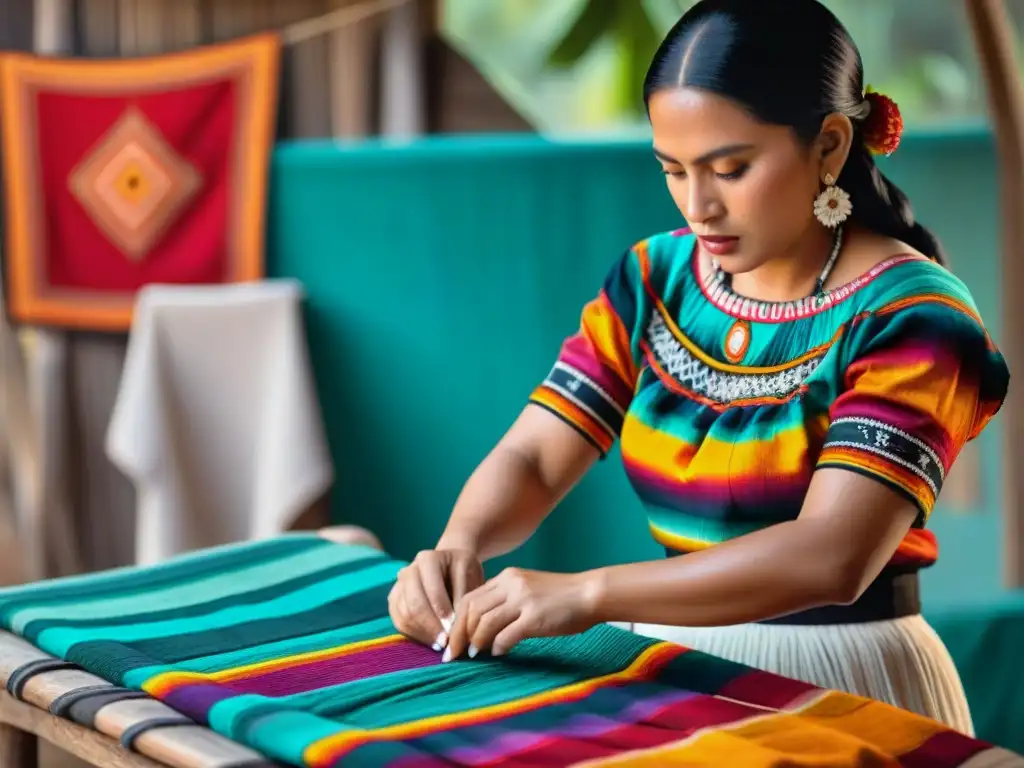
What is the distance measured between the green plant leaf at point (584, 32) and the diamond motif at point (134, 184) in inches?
28.7

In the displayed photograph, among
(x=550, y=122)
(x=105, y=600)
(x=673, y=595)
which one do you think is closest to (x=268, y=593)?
(x=105, y=600)

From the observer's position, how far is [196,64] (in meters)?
2.60

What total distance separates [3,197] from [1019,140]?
1915 mm

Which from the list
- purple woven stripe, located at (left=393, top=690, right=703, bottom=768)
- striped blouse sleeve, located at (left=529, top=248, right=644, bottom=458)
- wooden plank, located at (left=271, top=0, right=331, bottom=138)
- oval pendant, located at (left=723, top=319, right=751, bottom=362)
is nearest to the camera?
purple woven stripe, located at (left=393, top=690, right=703, bottom=768)

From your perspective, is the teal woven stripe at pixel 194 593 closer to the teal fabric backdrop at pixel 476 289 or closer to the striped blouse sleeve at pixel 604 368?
the striped blouse sleeve at pixel 604 368

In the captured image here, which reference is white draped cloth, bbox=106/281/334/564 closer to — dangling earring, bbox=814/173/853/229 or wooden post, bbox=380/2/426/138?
wooden post, bbox=380/2/426/138

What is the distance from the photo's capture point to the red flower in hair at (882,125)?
109cm

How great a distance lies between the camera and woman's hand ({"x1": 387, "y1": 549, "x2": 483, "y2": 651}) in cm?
107

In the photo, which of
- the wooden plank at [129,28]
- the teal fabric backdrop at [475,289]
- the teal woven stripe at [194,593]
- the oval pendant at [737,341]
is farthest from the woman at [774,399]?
the wooden plank at [129,28]

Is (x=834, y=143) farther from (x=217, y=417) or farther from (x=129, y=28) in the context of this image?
(x=129, y=28)

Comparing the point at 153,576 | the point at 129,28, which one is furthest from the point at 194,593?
the point at 129,28

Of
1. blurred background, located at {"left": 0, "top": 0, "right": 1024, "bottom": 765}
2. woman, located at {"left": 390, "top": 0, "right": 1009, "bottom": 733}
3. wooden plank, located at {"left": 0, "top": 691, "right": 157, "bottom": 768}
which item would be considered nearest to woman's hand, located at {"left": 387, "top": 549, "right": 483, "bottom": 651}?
woman, located at {"left": 390, "top": 0, "right": 1009, "bottom": 733}

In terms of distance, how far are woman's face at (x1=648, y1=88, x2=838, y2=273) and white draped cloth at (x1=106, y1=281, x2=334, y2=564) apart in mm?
1357

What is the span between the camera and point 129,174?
2641 mm
